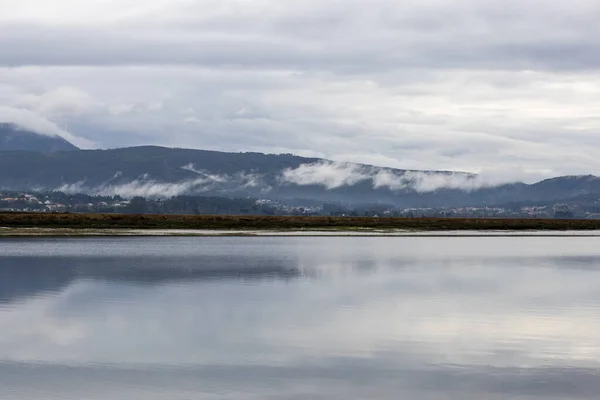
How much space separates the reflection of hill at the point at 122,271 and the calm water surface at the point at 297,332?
15 centimetres

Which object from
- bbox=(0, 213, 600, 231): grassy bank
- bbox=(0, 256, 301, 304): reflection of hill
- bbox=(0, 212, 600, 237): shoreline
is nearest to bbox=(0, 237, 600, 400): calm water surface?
bbox=(0, 256, 301, 304): reflection of hill

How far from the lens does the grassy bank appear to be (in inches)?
5285

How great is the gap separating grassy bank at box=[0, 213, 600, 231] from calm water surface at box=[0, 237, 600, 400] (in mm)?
74733

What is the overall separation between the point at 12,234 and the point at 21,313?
7830cm

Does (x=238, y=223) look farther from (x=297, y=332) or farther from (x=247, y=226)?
(x=297, y=332)

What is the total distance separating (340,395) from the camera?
22.8 metres

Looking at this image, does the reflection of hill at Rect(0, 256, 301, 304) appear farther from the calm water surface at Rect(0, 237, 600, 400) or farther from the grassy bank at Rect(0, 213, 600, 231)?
the grassy bank at Rect(0, 213, 600, 231)

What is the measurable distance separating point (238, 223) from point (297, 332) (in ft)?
387

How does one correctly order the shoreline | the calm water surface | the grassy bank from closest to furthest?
the calm water surface, the shoreline, the grassy bank

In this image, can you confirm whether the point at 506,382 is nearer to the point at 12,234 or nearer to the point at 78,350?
the point at 78,350

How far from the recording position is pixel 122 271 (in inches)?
2247

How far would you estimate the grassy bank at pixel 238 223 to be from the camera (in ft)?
440

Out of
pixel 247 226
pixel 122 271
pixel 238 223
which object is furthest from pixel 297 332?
pixel 238 223

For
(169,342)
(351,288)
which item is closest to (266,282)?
(351,288)
